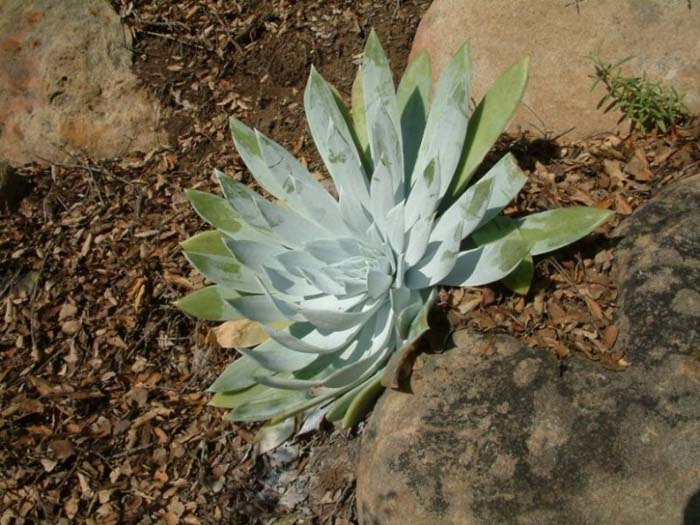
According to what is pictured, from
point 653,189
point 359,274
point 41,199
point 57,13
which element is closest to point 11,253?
point 41,199

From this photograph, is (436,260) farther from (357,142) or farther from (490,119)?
(357,142)

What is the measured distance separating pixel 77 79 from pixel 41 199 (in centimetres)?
53

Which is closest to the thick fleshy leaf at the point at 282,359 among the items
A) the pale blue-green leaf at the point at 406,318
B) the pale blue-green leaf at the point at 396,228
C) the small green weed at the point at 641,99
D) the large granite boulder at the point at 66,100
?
the pale blue-green leaf at the point at 406,318

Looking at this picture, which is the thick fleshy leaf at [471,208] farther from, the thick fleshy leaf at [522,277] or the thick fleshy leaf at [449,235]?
the thick fleshy leaf at [522,277]

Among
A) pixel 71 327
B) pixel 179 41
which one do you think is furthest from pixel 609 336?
pixel 179 41

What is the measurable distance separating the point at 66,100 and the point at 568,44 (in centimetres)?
202

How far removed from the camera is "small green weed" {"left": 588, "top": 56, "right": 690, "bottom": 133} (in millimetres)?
2193

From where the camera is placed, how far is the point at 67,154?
3.07 metres

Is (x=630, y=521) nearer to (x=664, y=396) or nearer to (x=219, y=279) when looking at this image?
(x=664, y=396)

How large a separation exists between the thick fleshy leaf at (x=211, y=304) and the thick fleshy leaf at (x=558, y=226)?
812 mm

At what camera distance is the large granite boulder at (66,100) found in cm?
308

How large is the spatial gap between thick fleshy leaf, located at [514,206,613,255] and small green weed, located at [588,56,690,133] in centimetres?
61

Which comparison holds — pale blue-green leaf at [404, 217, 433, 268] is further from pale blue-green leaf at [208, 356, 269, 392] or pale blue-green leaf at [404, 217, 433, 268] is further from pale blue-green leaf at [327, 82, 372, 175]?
pale blue-green leaf at [208, 356, 269, 392]

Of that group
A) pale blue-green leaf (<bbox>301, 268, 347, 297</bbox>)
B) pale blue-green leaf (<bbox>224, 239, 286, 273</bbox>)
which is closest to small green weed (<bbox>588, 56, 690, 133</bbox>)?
pale blue-green leaf (<bbox>301, 268, 347, 297</bbox>)
